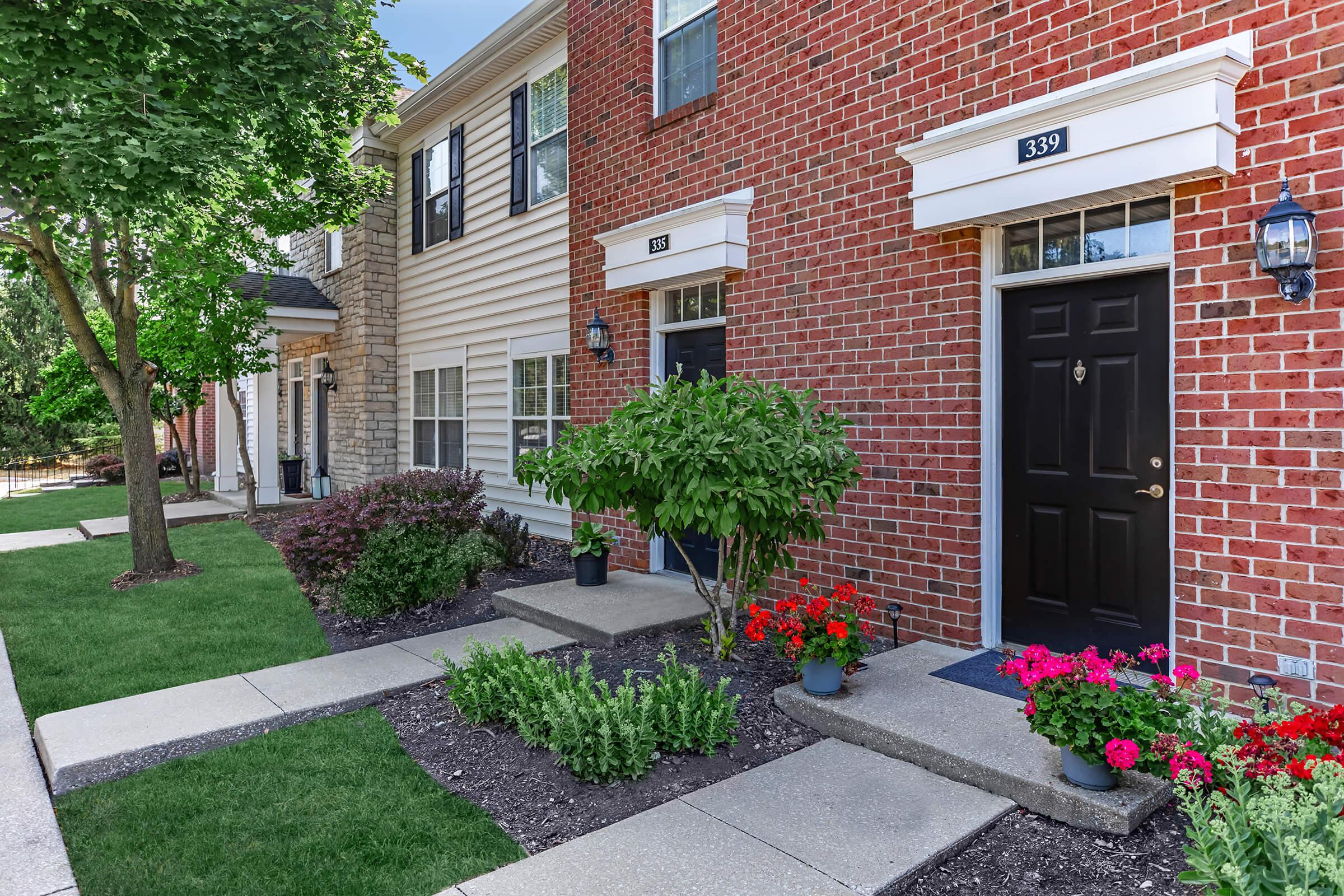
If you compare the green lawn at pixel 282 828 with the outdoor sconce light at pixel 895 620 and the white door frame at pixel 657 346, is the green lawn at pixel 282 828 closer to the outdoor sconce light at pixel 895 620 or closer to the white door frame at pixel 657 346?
the outdoor sconce light at pixel 895 620

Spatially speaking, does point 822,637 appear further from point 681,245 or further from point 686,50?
point 686,50

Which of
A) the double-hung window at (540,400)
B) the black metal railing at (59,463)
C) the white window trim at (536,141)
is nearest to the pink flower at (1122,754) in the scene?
the double-hung window at (540,400)

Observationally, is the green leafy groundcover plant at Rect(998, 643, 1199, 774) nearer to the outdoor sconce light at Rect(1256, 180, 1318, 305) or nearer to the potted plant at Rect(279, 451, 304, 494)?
the outdoor sconce light at Rect(1256, 180, 1318, 305)

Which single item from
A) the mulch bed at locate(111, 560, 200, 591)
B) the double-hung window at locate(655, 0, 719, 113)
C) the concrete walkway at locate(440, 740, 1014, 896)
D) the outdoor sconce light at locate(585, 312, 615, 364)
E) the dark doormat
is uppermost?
the double-hung window at locate(655, 0, 719, 113)

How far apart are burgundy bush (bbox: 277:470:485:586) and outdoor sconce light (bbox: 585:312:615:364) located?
6.02 feet

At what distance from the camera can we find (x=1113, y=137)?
12.1 ft

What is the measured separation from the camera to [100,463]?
20.0 metres

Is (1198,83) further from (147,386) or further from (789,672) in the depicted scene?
(147,386)

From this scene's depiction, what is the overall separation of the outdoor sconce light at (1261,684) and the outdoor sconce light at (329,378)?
13.2 m

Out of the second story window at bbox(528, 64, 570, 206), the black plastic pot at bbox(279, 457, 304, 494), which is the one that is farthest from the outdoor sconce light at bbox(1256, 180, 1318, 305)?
the black plastic pot at bbox(279, 457, 304, 494)

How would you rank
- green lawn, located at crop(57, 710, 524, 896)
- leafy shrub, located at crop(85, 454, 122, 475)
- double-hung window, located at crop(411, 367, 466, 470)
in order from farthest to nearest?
1. leafy shrub, located at crop(85, 454, 122, 475)
2. double-hung window, located at crop(411, 367, 466, 470)
3. green lawn, located at crop(57, 710, 524, 896)

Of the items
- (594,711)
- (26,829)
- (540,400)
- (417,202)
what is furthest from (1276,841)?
(417,202)

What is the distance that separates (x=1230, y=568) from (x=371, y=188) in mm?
10677

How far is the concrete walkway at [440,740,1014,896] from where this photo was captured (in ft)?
8.32
